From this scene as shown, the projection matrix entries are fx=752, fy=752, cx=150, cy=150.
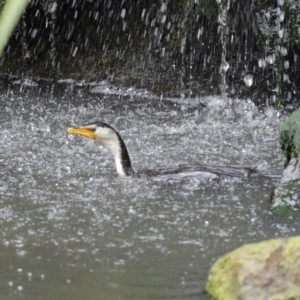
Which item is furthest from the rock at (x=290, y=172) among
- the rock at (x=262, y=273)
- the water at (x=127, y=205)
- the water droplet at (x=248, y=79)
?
the water droplet at (x=248, y=79)

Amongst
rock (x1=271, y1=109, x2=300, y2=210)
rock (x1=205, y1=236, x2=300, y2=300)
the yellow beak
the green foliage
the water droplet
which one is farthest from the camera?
the water droplet

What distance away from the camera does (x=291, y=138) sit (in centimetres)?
567

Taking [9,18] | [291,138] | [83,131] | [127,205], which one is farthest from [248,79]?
[9,18]

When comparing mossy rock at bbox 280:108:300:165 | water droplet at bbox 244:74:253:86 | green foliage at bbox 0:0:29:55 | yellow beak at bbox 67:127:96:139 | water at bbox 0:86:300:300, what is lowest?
water at bbox 0:86:300:300

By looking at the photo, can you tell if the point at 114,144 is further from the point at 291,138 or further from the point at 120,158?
the point at 291,138

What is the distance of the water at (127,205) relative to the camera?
385cm

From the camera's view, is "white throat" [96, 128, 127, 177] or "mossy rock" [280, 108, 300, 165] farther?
"white throat" [96, 128, 127, 177]

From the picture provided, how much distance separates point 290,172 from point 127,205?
120 centimetres

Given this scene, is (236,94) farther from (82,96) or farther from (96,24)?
(96,24)

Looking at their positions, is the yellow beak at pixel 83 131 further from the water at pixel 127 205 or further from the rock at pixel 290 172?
the rock at pixel 290 172

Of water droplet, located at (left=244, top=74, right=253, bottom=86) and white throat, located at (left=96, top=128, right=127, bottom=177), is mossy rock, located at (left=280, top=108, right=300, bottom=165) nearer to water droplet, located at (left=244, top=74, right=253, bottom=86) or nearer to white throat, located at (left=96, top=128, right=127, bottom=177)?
white throat, located at (left=96, top=128, right=127, bottom=177)

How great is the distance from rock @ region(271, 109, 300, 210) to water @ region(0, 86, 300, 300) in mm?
128

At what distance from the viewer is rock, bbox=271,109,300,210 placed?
5133mm

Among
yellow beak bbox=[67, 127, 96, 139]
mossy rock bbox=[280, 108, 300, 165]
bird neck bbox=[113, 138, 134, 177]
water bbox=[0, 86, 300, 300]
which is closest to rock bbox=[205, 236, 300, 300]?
water bbox=[0, 86, 300, 300]
